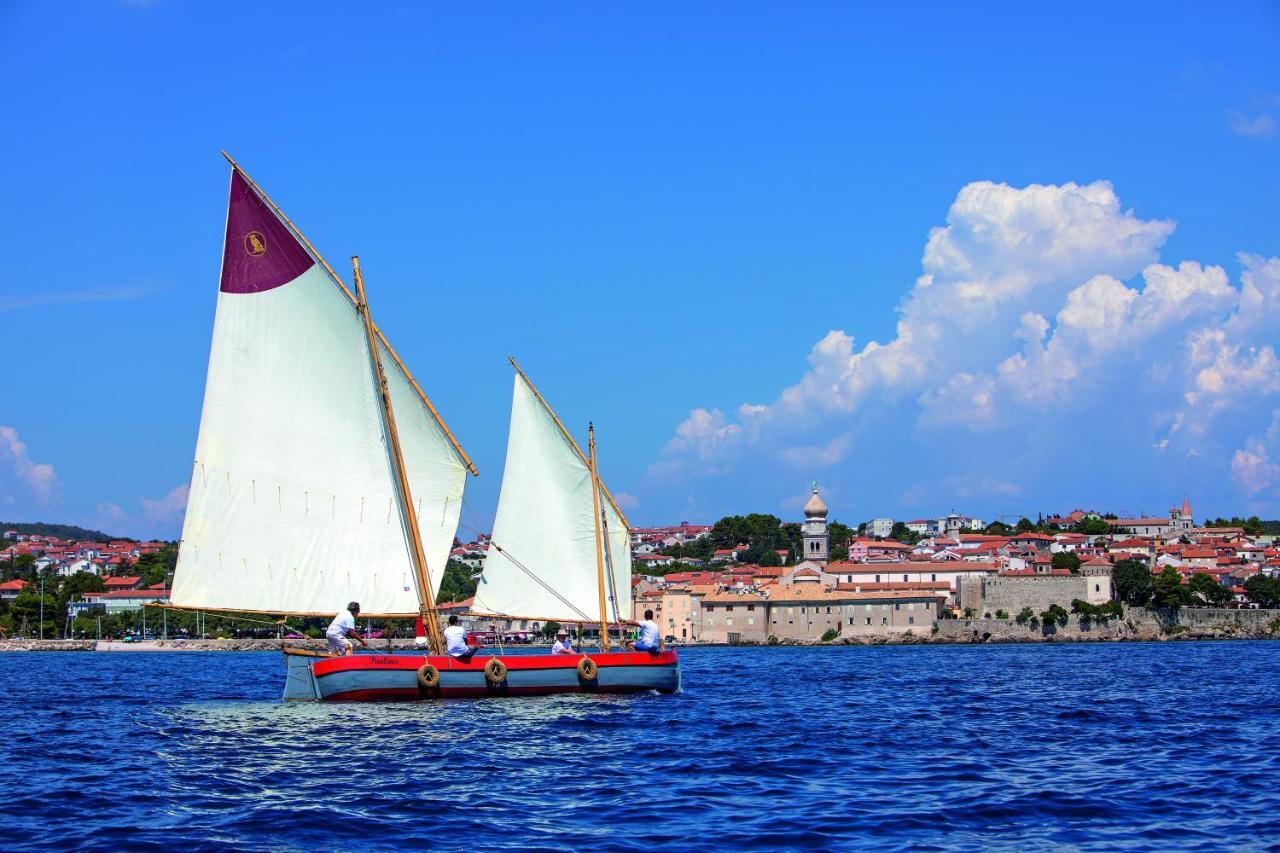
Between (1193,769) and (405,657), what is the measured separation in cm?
1952

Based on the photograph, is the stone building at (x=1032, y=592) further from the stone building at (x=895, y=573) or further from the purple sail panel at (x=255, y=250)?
the purple sail panel at (x=255, y=250)

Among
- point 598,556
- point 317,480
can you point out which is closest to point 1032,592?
point 598,556

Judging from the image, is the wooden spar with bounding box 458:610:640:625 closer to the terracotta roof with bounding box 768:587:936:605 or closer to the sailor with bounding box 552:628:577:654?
the sailor with bounding box 552:628:577:654

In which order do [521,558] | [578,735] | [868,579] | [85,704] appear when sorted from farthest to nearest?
[868,579]
[85,704]
[521,558]
[578,735]

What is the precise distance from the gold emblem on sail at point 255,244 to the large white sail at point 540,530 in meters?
8.92

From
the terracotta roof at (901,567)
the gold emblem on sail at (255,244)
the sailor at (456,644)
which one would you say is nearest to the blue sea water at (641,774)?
the sailor at (456,644)

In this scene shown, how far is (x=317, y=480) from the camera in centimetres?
3553

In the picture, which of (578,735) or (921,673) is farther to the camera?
(921,673)

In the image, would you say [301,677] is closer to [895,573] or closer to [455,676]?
[455,676]

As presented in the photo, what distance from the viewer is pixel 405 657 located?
120ft

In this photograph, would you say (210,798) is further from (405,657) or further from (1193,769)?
(1193,769)

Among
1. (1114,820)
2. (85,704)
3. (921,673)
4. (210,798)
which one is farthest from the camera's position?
(921,673)

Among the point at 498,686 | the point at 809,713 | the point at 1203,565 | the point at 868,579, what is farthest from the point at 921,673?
the point at 1203,565

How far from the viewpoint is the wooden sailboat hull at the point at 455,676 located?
35.6 m
